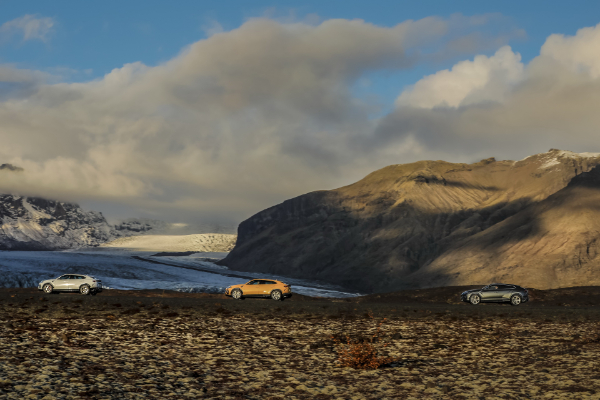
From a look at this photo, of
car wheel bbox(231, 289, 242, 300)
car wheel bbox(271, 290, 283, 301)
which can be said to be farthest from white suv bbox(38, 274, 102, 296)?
car wheel bbox(271, 290, 283, 301)

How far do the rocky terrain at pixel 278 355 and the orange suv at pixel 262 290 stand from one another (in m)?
13.7

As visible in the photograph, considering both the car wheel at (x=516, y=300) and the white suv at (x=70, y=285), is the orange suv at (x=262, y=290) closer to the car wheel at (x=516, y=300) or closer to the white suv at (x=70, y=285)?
the white suv at (x=70, y=285)

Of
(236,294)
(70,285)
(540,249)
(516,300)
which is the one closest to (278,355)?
(236,294)

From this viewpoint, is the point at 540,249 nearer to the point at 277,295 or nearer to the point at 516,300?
the point at 516,300

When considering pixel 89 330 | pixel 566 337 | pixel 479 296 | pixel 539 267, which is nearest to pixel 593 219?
pixel 539 267

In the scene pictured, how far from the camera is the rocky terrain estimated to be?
1138 cm

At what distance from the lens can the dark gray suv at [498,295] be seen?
130 feet

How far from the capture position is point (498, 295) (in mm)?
40156

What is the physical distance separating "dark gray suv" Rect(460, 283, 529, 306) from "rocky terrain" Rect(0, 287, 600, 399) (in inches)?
601

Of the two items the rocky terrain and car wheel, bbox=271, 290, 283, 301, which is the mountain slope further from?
the rocky terrain

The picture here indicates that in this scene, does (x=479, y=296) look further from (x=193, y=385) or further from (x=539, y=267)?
(x=539, y=267)

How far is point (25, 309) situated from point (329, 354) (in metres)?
14.5

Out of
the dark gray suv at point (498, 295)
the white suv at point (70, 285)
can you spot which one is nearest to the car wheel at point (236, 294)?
the white suv at point (70, 285)

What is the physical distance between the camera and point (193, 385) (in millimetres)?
11750
